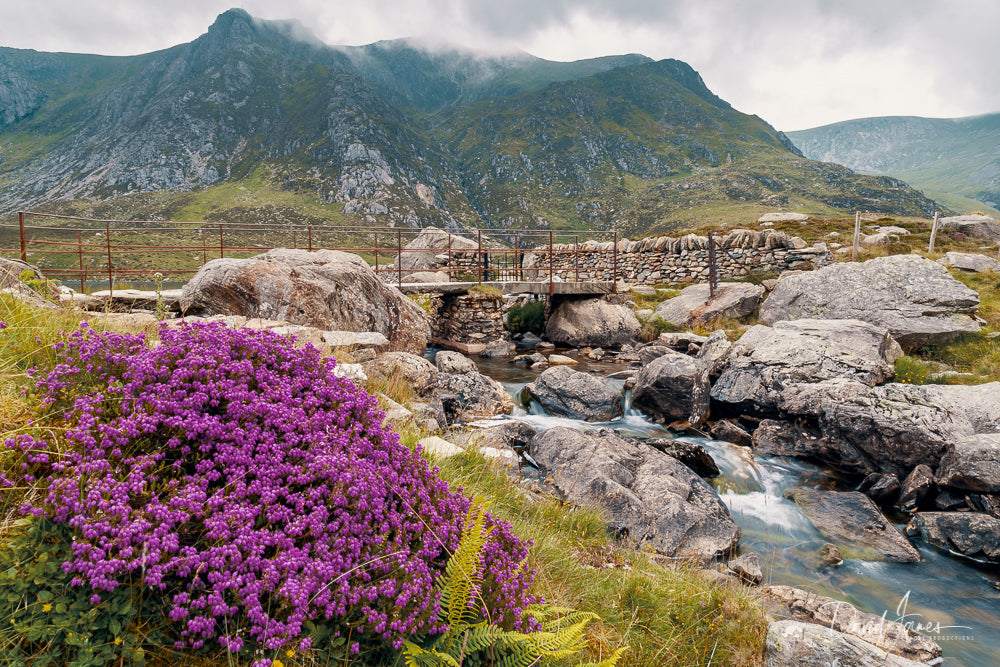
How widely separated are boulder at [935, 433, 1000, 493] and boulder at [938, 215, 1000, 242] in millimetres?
27926

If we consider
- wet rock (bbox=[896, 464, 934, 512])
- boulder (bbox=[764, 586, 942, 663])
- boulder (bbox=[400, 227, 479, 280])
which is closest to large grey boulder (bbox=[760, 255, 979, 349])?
wet rock (bbox=[896, 464, 934, 512])

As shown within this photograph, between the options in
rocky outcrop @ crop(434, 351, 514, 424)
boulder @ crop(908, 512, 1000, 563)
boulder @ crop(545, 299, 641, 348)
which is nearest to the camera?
boulder @ crop(908, 512, 1000, 563)

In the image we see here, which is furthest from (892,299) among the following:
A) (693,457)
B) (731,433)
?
(693,457)

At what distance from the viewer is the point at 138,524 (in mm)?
1857

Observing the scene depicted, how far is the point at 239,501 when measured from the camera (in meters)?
2.25

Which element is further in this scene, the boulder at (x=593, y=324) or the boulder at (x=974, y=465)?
the boulder at (x=593, y=324)

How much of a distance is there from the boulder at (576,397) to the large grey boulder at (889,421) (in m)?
4.46

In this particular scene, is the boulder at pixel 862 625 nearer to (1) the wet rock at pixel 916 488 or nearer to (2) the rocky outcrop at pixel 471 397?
(1) the wet rock at pixel 916 488

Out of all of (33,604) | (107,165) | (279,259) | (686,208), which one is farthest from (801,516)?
(107,165)

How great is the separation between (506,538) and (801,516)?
796cm

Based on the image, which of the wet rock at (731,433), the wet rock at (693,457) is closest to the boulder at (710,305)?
the wet rock at (731,433)

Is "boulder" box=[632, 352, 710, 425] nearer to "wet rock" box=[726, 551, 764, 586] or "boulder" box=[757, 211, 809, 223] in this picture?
"wet rock" box=[726, 551, 764, 586]

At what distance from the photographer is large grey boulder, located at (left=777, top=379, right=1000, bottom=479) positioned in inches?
354

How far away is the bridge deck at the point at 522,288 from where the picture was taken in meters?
20.4
